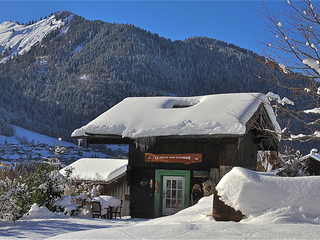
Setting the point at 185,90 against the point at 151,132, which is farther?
the point at 185,90

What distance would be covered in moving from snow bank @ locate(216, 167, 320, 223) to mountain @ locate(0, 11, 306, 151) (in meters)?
91.3

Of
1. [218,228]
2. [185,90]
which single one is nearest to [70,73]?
[185,90]

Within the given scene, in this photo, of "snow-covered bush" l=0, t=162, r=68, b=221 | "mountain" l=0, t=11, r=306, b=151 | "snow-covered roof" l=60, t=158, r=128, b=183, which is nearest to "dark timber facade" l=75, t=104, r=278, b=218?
"snow-covered bush" l=0, t=162, r=68, b=221

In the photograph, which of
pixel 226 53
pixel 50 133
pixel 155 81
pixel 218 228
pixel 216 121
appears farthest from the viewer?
pixel 226 53

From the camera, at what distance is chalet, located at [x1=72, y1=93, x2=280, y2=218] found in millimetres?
14312

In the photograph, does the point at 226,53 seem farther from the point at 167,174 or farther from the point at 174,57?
the point at 167,174

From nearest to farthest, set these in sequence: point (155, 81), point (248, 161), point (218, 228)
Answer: point (218, 228)
point (248, 161)
point (155, 81)

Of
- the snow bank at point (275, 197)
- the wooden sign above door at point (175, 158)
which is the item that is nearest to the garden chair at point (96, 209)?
the wooden sign above door at point (175, 158)

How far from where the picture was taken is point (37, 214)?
11461 mm

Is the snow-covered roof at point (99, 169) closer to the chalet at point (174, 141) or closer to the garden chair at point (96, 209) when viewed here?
the chalet at point (174, 141)

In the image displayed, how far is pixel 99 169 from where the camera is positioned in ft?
92.7

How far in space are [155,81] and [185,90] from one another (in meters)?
11.0

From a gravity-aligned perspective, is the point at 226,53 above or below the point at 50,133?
above

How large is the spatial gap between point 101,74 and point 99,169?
105m
